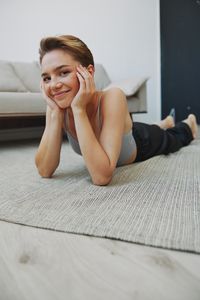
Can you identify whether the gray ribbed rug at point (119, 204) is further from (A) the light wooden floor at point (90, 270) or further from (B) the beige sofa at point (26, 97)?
(B) the beige sofa at point (26, 97)

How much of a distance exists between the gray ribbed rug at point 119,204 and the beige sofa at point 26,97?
997 mm

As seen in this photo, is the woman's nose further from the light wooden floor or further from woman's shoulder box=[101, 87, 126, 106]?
the light wooden floor

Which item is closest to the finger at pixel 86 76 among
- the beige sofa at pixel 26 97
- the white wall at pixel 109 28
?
the beige sofa at pixel 26 97

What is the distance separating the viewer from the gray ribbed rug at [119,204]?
61 cm

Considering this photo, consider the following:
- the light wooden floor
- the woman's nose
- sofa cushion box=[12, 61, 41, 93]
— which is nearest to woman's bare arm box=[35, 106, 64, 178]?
the woman's nose

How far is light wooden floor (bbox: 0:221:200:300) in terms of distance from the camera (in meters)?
0.43

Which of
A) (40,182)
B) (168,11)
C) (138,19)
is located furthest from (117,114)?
(168,11)

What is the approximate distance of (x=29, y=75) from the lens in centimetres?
305

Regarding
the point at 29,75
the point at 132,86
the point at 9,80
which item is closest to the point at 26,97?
the point at 9,80

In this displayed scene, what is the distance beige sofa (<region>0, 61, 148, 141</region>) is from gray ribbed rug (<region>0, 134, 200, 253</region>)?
1.00 meters

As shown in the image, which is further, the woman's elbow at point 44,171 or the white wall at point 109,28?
the white wall at point 109,28

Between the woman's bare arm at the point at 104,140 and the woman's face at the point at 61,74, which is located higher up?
the woman's face at the point at 61,74

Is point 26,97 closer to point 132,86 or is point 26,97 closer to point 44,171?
point 132,86

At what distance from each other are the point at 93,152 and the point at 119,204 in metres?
0.21
